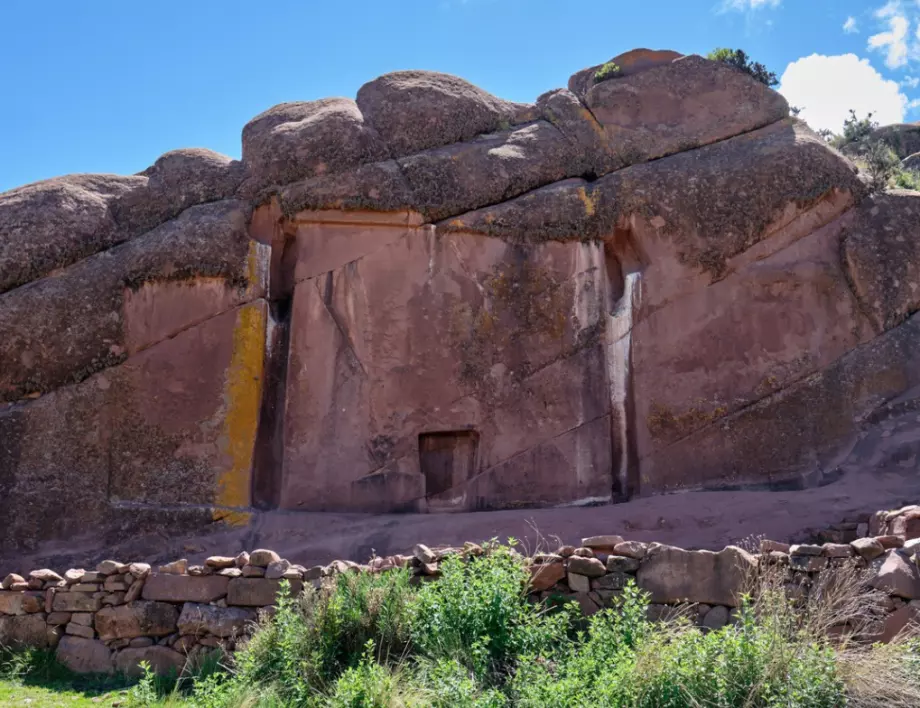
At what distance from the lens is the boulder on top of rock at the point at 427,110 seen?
45.1 ft

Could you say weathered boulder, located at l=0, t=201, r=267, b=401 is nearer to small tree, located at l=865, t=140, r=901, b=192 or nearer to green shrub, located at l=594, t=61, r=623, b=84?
green shrub, located at l=594, t=61, r=623, b=84

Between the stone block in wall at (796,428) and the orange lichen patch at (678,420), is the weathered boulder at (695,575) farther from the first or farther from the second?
the orange lichen patch at (678,420)

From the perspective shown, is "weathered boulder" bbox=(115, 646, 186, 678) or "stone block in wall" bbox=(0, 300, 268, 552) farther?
"stone block in wall" bbox=(0, 300, 268, 552)

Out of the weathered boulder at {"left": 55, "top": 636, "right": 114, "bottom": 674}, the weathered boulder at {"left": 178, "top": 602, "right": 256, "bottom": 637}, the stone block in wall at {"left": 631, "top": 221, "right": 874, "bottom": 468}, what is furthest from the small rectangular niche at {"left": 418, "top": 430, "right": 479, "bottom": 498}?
the weathered boulder at {"left": 55, "top": 636, "right": 114, "bottom": 674}

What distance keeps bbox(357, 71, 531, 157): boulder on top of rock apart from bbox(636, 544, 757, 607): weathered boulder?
27.2 feet

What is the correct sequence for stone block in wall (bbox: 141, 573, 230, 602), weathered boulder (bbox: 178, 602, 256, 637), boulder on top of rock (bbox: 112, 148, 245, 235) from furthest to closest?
boulder on top of rock (bbox: 112, 148, 245, 235), stone block in wall (bbox: 141, 573, 230, 602), weathered boulder (bbox: 178, 602, 256, 637)

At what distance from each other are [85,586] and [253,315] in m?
5.11

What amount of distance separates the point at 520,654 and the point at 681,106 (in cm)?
1023

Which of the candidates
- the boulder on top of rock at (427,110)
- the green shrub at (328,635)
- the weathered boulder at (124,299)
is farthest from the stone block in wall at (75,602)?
the boulder on top of rock at (427,110)

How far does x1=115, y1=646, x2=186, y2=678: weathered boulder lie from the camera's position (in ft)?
25.7

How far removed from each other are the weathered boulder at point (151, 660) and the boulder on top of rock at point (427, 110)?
789 cm

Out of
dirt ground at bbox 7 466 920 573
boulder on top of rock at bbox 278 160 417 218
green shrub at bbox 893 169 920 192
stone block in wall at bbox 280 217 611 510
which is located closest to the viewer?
dirt ground at bbox 7 466 920 573

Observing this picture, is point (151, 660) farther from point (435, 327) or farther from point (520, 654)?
point (435, 327)

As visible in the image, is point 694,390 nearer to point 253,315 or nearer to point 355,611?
point 253,315
